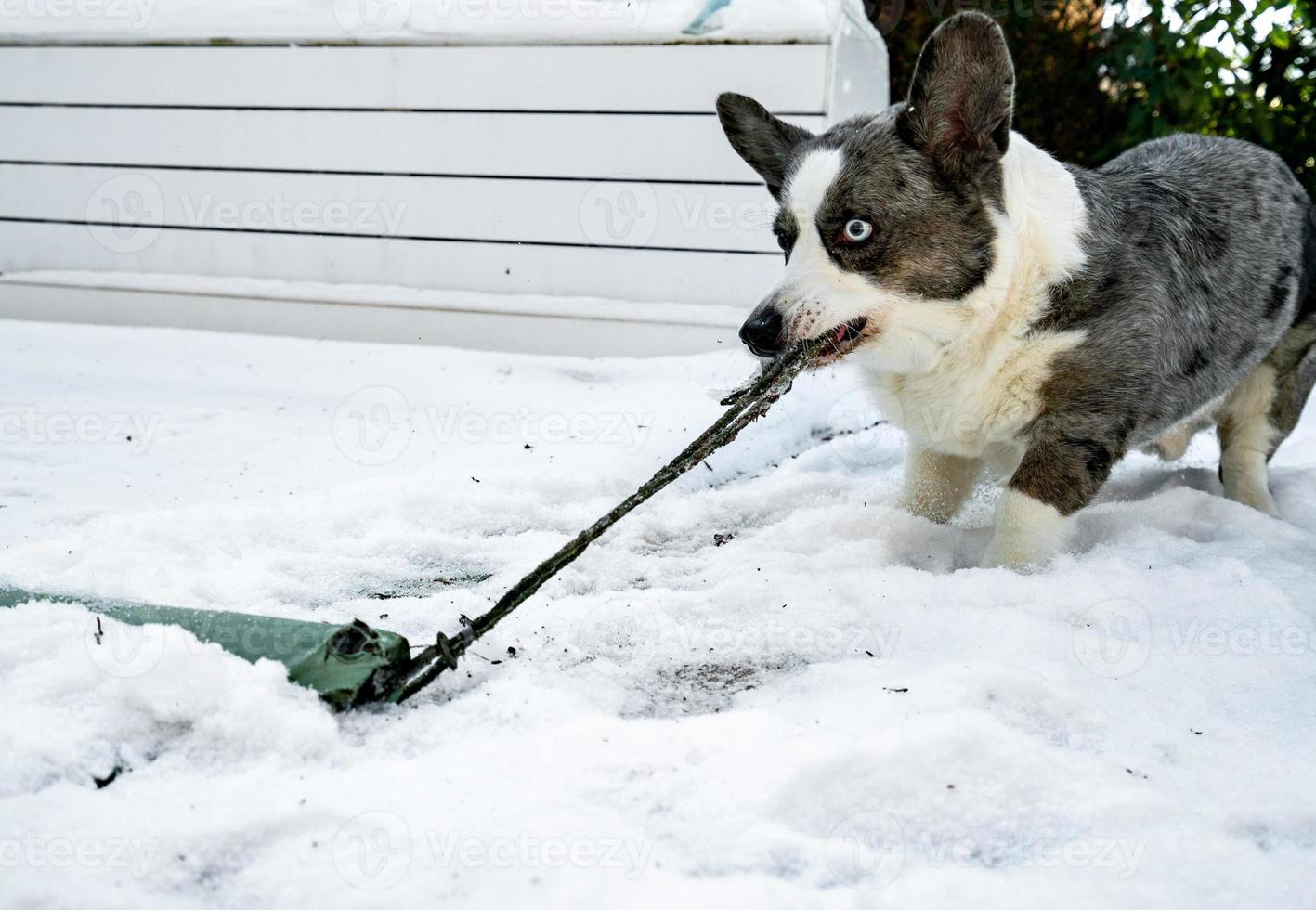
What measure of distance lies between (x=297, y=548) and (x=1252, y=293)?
2261 mm

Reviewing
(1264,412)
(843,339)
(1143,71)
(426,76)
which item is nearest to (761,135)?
(843,339)

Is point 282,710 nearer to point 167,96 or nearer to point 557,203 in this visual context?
point 557,203

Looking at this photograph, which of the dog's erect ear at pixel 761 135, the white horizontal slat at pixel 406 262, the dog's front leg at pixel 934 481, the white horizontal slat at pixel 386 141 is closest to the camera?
the dog's erect ear at pixel 761 135

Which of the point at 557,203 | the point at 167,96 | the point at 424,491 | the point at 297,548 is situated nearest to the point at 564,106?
the point at 557,203

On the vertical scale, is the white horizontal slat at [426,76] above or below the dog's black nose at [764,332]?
above

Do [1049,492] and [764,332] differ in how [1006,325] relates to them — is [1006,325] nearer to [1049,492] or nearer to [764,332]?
[1049,492]

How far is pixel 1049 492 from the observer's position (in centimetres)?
225

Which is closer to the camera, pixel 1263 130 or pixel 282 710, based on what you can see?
pixel 282 710

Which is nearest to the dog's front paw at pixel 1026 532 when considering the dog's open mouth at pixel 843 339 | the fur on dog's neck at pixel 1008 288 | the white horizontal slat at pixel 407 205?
the fur on dog's neck at pixel 1008 288

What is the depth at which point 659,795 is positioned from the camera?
1354 mm

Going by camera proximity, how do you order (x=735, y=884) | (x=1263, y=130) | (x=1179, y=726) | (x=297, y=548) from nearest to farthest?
1. (x=735, y=884)
2. (x=1179, y=726)
3. (x=297, y=548)
4. (x=1263, y=130)

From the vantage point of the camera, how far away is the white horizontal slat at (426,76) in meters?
4.11

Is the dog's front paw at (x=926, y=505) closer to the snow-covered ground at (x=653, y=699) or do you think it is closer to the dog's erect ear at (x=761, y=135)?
the snow-covered ground at (x=653, y=699)

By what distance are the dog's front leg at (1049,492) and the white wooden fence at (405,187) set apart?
213cm
